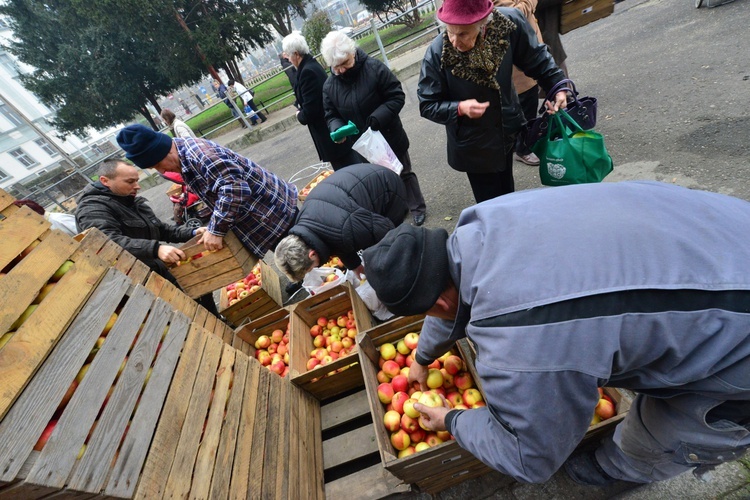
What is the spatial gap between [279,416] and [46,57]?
101 feet

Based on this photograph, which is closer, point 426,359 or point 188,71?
point 426,359

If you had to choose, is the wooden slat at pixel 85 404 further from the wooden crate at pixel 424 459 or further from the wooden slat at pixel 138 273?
the wooden crate at pixel 424 459

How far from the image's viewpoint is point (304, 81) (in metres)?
3.92

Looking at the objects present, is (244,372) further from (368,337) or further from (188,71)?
(188,71)

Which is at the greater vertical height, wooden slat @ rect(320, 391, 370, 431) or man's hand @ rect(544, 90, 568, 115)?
man's hand @ rect(544, 90, 568, 115)

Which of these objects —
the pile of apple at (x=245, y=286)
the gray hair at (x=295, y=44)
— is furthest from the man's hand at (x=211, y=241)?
the gray hair at (x=295, y=44)

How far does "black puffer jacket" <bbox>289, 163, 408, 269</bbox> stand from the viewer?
2299mm

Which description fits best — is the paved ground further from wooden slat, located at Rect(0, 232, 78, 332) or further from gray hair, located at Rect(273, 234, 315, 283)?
wooden slat, located at Rect(0, 232, 78, 332)

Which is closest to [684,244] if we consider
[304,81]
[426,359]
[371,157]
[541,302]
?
[541,302]

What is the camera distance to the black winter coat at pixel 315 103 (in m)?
3.88

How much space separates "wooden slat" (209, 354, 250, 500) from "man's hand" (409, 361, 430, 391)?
3.24 ft

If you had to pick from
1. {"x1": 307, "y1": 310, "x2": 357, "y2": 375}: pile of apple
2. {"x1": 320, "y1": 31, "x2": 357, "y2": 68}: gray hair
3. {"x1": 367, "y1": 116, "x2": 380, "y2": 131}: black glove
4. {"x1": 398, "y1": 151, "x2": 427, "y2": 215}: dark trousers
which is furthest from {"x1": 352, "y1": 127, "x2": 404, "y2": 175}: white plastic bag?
{"x1": 307, "y1": 310, "x2": 357, "y2": 375}: pile of apple

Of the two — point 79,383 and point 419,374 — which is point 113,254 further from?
point 419,374

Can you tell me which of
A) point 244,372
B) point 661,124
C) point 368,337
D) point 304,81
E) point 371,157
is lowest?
point 661,124
